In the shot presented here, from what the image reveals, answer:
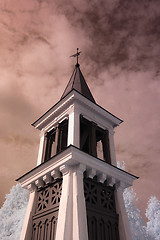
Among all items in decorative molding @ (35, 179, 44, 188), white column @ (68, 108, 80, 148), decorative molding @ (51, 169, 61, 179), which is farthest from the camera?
white column @ (68, 108, 80, 148)

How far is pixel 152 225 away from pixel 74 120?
1231 inches

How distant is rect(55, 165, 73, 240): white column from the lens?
576 centimetres

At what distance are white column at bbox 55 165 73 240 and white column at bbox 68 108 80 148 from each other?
129 cm

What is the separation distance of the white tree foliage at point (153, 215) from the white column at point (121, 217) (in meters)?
27.7

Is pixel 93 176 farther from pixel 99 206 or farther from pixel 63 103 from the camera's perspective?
pixel 63 103

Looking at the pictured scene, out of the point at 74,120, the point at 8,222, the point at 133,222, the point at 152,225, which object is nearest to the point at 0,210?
the point at 8,222

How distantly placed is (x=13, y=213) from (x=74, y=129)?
2463 cm

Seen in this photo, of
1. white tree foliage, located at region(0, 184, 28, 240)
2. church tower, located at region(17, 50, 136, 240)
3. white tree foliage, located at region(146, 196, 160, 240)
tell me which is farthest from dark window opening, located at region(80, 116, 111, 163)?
white tree foliage, located at region(146, 196, 160, 240)

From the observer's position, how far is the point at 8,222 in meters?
26.1

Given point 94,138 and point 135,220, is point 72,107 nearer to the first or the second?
point 94,138

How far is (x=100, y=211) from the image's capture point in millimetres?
7172

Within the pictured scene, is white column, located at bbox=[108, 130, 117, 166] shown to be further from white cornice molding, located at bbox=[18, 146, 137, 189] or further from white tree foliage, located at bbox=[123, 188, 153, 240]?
white tree foliage, located at bbox=[123, 188, 153, 240]

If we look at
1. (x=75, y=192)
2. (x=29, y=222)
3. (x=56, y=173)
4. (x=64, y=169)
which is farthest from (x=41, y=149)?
(x=75, y=192)

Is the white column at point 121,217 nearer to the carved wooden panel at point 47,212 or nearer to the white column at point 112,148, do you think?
the white column at point 112,148
